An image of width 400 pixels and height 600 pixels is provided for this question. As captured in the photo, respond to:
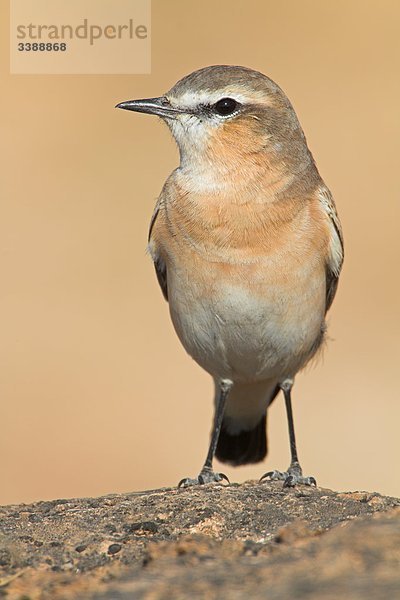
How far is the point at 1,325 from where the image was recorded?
13.9 m

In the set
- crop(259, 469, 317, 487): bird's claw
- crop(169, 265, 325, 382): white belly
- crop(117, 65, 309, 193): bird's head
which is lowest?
crop(259, 469, 317, 487): bird's claw

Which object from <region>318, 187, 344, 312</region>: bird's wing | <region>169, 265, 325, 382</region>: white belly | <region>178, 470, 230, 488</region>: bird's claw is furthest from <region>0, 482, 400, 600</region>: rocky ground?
<region>318, 187, 344, 312</region>: bird's wing

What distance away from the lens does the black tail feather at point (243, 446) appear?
9.80m

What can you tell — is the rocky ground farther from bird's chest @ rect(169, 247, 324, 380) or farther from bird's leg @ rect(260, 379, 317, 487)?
bird's chest @ rect(169, 247, 324, 380)

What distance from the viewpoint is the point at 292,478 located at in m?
7.95

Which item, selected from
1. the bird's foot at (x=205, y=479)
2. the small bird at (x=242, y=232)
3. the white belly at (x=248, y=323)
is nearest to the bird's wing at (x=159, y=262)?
the small bird at (x=242, y=232)

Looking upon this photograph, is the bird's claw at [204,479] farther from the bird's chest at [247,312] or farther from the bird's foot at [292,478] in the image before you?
the bird's chest at [247,312]

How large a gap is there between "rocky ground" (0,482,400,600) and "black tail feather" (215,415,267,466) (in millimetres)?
1912

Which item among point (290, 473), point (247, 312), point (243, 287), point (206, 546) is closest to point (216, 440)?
point (290, 473)

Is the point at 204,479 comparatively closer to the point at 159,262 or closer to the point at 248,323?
the point at 248,323

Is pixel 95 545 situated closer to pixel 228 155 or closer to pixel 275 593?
pixel 275 593

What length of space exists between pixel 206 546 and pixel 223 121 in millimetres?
3854

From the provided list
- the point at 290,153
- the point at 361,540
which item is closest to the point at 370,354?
the point at 290,153

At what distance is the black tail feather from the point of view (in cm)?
980
